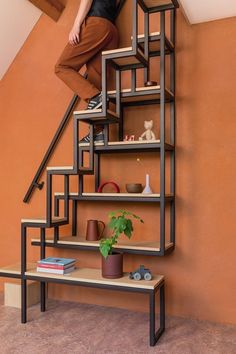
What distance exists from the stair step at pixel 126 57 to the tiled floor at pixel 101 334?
176 centimetres

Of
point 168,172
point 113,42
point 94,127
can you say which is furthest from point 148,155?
point 113,42

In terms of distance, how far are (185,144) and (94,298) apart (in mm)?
1393

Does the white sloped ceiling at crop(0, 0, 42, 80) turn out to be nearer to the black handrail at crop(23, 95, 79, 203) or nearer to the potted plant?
the black handrail at crop(23, 95, 79, 203)

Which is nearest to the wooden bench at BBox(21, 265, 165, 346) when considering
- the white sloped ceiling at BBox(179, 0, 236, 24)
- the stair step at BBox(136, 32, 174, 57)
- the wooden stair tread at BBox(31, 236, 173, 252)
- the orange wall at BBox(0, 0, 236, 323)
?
the wooden stair tread at BBox(31, 236, 173, 252)

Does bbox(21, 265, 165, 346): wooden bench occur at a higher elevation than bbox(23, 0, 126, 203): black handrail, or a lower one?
lower

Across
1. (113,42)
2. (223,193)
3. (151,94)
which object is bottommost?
(223,193)

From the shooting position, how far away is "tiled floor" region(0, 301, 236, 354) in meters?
2.11

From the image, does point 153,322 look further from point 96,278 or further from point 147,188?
point 147,188

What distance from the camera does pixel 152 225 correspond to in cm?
270

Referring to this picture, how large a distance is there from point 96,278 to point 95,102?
1.19 metres

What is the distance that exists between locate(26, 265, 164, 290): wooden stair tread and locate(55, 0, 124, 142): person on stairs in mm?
939

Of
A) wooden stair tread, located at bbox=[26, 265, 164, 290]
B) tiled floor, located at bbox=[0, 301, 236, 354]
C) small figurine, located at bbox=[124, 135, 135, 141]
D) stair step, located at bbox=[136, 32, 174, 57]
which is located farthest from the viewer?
small figurine, located at bbox=[124, 135, 135, 141]

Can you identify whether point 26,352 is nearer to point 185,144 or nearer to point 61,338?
point 61,338

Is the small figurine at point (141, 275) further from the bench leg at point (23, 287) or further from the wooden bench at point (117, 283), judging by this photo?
the bench leg at point (23, 287)
